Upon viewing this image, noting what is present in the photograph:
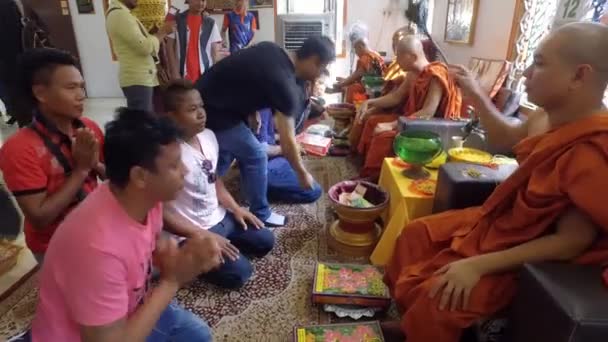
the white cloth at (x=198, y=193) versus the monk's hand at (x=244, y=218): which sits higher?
the white cloth at (x=198, y=193)

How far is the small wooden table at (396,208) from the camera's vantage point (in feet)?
5.38

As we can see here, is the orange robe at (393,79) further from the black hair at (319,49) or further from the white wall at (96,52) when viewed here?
the white wall at (96,52)

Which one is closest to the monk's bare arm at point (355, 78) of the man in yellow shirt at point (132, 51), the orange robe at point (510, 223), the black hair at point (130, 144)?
the man in yellow shirt at point (132, 51)

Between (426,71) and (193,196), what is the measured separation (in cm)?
181

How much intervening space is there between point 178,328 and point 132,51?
1.95 m

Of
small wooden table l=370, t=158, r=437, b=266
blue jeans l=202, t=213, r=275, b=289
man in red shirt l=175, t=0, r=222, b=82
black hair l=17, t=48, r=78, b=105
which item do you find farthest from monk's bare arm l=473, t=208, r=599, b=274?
man in red shirt l=175, t=0, r=222, b=82

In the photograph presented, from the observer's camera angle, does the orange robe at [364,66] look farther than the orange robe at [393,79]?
Yes

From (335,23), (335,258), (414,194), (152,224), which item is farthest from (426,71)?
(335,23)

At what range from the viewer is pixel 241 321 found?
1.47 metres

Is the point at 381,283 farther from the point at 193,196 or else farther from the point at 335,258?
the point at 193,196

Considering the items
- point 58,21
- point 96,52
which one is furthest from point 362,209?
point 58,21

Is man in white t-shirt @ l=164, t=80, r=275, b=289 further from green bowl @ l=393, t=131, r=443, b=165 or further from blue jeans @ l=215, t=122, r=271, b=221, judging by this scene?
green bowl @ l=393, t=131, r=443, b=165

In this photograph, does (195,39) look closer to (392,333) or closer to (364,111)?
(364,111)

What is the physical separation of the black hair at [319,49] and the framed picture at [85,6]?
4.91m
